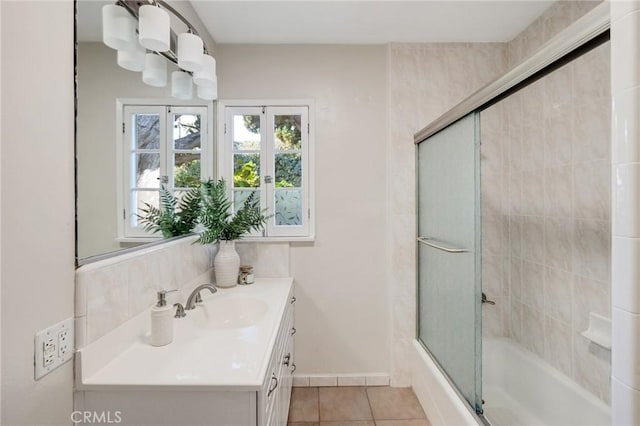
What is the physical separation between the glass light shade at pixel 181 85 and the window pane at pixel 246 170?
0.61 m

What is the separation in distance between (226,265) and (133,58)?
1169mm

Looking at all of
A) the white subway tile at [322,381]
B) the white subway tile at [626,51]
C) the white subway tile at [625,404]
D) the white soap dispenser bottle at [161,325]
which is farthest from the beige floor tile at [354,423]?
the white subway tile at [626,51]

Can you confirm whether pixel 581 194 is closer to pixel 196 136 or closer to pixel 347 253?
pixel 347 253

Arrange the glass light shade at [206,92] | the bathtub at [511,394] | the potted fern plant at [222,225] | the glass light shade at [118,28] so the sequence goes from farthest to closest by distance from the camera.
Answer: the potted fern plant at [222,225] → the glass light shade at [206,92] → the bathtub at [511,394] → the glass light shade at [118,28]

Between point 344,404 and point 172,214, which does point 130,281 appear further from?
point 344,404

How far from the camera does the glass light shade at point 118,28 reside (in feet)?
3.38

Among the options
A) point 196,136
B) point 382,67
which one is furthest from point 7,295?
point 382,67

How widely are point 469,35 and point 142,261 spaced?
2.45m

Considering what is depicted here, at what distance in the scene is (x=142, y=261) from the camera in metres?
1.19

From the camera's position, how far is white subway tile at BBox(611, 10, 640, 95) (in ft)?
2.20

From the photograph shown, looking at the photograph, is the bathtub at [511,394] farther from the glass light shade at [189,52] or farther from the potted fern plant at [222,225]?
the glass light shade at [189,52]

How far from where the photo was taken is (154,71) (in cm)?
133

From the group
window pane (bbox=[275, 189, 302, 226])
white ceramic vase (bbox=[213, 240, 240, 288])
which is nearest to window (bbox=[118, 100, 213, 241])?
white ceramic vase (bbox=[213, 240, 240, 288])

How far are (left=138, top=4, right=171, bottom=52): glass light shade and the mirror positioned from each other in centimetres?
14
